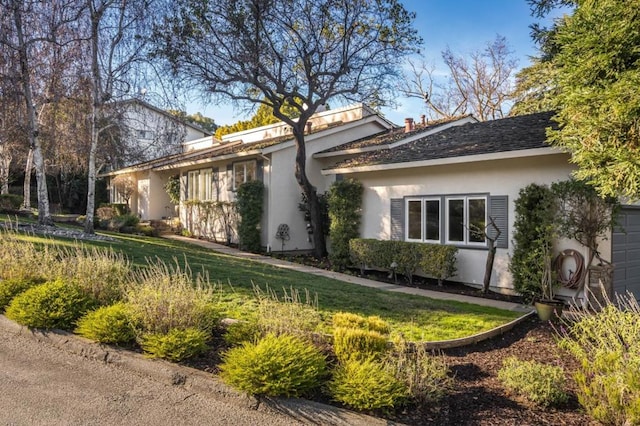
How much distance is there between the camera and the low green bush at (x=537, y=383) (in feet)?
12.1

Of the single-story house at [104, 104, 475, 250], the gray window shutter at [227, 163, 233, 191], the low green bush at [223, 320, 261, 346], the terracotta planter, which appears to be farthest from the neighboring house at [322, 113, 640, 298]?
the low green bush at [223, 320, 261, 346]

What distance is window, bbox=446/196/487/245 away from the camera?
33.4 ft

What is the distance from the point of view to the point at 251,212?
1509 centimetres

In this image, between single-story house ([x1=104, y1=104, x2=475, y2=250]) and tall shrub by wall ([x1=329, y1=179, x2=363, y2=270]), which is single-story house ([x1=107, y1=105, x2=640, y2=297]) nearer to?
single-story house ([x1=104, y1=104, x2=475, y2=250])

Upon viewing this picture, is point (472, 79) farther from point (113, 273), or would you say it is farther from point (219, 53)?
point (113, 273)

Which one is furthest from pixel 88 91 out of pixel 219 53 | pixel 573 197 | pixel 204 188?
pixel 573 197

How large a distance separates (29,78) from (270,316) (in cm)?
1188

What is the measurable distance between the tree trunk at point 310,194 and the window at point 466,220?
4.98 meters

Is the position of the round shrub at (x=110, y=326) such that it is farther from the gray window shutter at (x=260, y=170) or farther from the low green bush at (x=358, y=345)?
the gray window shutter at (x=260, y=170)

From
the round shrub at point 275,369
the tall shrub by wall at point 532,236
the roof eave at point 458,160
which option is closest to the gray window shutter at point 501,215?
the tall shrub by wall at point 532,236

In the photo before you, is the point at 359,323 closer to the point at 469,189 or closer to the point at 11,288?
the point at 11,288

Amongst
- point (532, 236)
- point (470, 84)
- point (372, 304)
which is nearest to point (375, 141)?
point (532, 236)

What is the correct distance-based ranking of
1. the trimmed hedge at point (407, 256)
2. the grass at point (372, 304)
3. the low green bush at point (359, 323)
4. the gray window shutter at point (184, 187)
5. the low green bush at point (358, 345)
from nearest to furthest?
the low green bush at point (358, 345) → the low green bush at point (359, 323) → the grass at point (372, 304) → the trimmed hedge at point (407, 256) → the gray window shutter at point (184, 187)

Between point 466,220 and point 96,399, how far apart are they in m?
8.62
